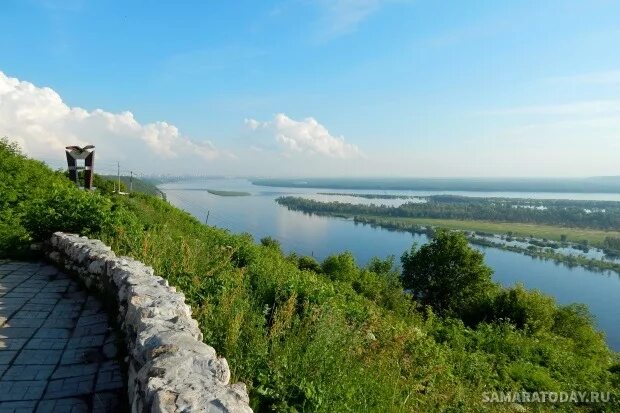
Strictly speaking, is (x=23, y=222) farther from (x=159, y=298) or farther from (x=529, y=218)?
(x=529, y=218)

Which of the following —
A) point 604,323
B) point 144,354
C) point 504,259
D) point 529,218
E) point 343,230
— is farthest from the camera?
point 529,218

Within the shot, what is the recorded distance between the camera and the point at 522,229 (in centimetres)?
12594

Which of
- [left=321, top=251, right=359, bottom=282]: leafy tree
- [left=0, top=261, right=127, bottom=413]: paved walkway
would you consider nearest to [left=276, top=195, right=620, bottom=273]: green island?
[left=321, top=251, right=359, bottom=282]: leafy tree

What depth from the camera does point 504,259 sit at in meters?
83.8

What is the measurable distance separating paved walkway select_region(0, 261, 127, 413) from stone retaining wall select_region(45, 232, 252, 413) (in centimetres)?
22

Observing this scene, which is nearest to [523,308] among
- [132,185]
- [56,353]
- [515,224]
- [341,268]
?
[341,268]

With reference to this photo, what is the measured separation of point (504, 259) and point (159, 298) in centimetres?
9127

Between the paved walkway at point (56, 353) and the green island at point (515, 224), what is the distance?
98138mm

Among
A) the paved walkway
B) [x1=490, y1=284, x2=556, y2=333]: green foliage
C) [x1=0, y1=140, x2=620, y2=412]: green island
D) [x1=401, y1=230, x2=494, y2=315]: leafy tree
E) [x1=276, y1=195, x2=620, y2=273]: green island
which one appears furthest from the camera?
[x1=276, y1=195, x2=620, y2=273]: green island

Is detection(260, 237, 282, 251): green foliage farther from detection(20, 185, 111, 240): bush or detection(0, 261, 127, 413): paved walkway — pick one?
detection(0, 261, 127, 413): paved walkway

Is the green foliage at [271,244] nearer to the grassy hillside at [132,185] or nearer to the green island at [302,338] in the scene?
the grassy hillside at [132,185]

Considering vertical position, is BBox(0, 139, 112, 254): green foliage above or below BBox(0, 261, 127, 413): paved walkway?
above

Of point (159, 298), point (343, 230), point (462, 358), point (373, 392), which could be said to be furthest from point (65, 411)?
point (343, 230)

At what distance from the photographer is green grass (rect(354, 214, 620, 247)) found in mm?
114750
